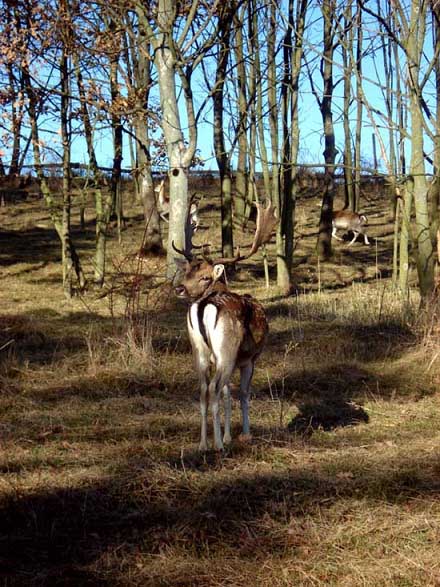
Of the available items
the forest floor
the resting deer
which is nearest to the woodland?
the forest floor

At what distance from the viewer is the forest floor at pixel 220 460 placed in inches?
186

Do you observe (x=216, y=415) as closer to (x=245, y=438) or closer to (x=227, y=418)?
(x=227, y=418)

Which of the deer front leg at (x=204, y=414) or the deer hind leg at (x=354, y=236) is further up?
the deer hind leg at (x=354, y=236)

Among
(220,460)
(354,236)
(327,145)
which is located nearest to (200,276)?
(220,460)

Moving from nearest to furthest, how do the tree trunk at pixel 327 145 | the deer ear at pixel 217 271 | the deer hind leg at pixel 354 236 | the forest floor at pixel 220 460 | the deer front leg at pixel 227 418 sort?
1. the forest floor at pixel 220 460
2. the deer front leg at pixel 227 418
3. the deer ear at pixel 217 271
4. the tree trunk at pixel 327 145
5. the deer hind leg at pixel 354 236

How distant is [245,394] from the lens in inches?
279

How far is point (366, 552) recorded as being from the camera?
4.83 meters

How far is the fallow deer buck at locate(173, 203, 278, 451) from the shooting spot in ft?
21.4

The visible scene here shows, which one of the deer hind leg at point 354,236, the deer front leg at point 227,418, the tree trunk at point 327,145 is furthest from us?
the deer hind leg at point 354,236

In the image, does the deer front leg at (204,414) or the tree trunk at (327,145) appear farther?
the tree trunk at (327,145)

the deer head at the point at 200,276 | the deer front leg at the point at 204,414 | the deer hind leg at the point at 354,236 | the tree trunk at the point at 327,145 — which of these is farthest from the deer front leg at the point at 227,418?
the deer hind leg at the point at 354,236

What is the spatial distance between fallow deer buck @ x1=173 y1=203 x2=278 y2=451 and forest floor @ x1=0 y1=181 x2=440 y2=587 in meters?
0.31

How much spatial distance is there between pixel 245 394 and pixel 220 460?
89cm

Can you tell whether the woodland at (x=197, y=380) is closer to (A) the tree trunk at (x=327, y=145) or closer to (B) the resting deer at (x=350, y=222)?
(A) the tree trunk at (x=327, y=145)
